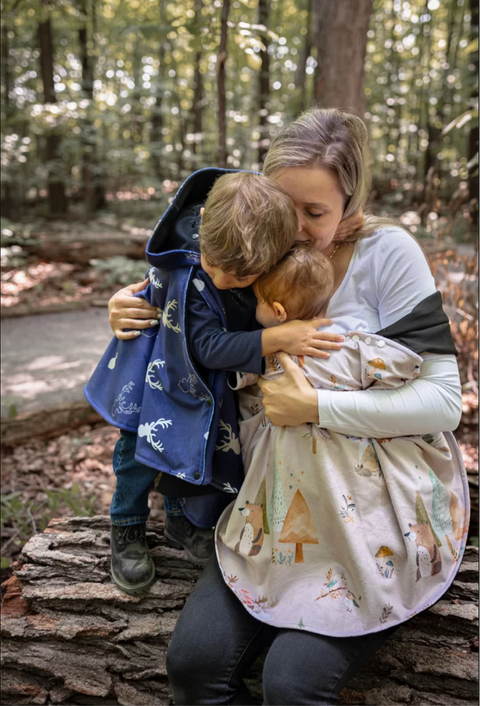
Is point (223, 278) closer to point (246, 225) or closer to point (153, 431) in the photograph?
point (246, 225)

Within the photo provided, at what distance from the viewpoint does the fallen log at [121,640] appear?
5.78 feet

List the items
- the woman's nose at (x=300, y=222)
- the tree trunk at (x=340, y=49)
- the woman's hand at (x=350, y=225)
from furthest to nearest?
1. the tree trunk at (x=340, y=49)
2. the woman's hand at (x=350, y=225)
3. the woman's nose at (x=300, y=222)

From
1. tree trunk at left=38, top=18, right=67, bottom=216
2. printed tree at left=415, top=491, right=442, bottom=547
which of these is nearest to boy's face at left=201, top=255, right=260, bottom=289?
printed tree at left=415, top=491, right=442, bottom=547

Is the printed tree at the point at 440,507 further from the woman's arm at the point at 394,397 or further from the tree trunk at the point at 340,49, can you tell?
the tree trunk at the point at 340,49

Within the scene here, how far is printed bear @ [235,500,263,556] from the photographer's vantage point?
1.71 meters

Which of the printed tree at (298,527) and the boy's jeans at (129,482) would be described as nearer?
the printed tree at (298,527)

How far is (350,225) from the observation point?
1.81 m

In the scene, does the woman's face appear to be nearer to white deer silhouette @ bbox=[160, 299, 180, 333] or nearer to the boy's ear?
the boy's ear

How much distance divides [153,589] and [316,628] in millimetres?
693

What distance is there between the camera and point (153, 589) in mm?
1972

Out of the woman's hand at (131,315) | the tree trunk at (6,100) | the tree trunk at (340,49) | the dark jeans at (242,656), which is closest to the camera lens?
the dark jeans at (242,656)

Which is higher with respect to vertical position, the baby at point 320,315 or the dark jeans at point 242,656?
the baby at point 320,315

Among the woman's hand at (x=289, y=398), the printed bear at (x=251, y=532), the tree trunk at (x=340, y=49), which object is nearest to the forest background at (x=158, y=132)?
the tree trunk at (x=340, y=49)

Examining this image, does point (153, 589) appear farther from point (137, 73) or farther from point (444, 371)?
point (137, 73)
